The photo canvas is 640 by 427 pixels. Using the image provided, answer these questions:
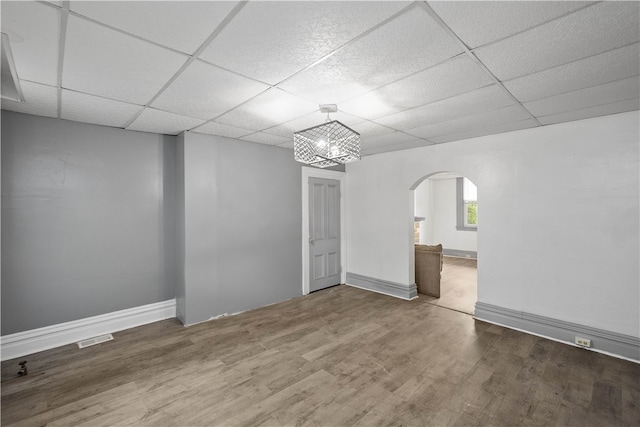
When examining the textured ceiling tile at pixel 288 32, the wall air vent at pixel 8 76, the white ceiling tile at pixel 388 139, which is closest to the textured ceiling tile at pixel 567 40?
the textured ceiling tile at pixel 288 32

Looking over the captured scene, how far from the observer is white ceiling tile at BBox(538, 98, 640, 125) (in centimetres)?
254

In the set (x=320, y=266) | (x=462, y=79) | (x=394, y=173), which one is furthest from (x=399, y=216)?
(x=462, y=79)

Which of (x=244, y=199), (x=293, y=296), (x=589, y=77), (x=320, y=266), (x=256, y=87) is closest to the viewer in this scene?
(x=589, y=77)

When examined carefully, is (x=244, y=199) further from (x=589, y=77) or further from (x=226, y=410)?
(x=589, y=77)

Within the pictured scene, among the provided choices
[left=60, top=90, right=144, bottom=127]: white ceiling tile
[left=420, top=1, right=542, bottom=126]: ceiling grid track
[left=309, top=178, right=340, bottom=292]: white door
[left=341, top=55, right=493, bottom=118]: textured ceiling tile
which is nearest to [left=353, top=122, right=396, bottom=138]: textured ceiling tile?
[left=341, top=55, right=493, bottom=118]: textured ceiling tile

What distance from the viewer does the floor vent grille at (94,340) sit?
3.05m

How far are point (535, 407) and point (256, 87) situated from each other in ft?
10.4

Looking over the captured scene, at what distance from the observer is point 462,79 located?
6.80ft

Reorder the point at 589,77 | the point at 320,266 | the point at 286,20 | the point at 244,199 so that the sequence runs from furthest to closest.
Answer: the point at 320,266, the point at 244,199, the point at 589,77, the point at 286,20

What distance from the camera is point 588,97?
94.0 inches

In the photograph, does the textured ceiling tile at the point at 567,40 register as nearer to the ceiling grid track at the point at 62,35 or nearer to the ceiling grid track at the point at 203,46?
the ceiling grid track at the point at 203,46

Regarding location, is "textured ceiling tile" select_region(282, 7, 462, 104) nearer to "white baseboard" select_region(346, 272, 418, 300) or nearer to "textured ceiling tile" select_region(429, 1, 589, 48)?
"textured ceiling tile" select_region(429, 1, 589, 48)

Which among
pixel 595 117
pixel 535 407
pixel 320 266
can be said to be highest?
pixel 595 117

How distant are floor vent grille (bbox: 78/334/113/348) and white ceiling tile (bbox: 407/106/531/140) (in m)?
4.24
